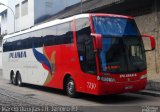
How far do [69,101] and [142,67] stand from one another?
3.17m

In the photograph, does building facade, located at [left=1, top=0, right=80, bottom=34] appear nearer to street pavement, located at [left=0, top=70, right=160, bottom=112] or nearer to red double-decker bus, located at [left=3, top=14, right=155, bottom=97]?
red double-decker bus, located at [left=3, top=14, right=155, bottom=97]

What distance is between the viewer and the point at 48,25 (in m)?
18.8

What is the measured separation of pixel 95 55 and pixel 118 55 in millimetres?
927

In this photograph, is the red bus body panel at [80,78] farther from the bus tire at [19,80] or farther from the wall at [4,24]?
the wall at [4,24]

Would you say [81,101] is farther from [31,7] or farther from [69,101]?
[31,7]

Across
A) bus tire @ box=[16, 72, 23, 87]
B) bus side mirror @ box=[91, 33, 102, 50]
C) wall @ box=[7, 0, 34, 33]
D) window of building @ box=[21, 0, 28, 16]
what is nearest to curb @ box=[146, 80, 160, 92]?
bus side mirror @ box=[91, 33, 102, 50]

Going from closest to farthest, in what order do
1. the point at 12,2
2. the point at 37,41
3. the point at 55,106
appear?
the point at 55,106 → the point at 37,41 → the point at 12,2

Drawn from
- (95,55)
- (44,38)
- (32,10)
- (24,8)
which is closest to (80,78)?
(95,55)

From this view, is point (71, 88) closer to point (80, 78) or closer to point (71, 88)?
point (71, 88)

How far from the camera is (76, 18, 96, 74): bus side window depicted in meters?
14.5

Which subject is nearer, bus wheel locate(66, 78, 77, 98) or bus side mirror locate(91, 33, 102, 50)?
bus side mirror locate(91, 33, 102, 50)

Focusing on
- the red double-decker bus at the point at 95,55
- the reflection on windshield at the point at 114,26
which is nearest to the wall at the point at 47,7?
the red double-decker bus at the point at 95,55

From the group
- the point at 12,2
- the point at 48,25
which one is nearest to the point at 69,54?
the point at 48,25

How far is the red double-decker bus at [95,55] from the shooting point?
14086mm
